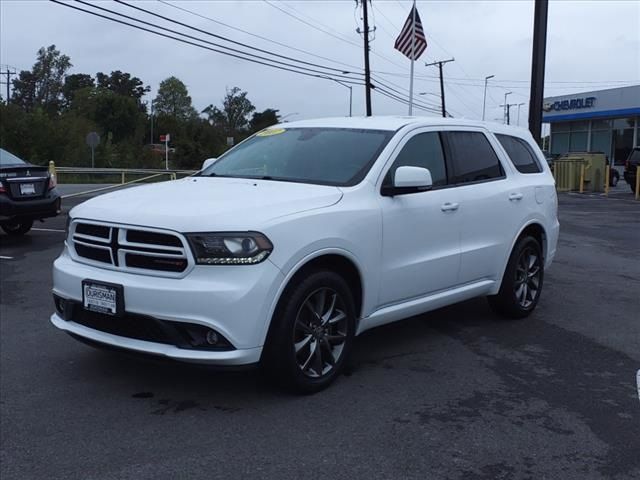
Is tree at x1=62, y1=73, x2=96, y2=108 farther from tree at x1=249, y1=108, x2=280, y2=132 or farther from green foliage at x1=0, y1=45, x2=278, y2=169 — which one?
tree at x1=249, y1=108, x2=280, y2=132

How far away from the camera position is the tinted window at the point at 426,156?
5.15 metres

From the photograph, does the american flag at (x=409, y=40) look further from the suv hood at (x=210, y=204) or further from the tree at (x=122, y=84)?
the tree at (x=122, y=84)

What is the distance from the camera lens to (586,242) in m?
12.1

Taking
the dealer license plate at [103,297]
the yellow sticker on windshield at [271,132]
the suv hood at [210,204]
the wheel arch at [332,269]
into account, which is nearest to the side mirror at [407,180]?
the suv hood at [210,204]

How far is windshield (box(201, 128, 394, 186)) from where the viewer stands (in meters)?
4.90

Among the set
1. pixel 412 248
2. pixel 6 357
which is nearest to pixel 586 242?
pixel 412 248

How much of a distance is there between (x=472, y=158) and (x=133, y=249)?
3.07 metres

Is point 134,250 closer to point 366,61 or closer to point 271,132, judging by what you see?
point 271,132

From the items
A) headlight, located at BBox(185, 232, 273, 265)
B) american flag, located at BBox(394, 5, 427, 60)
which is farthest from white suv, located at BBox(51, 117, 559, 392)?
american flag, located at BBox(394, 5, 427, 60)

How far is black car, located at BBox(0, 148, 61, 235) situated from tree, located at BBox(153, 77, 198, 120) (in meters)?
109

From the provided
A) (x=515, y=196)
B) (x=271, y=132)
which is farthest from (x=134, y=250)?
(x=515, y=196)

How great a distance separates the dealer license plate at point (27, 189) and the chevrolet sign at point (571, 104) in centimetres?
3792

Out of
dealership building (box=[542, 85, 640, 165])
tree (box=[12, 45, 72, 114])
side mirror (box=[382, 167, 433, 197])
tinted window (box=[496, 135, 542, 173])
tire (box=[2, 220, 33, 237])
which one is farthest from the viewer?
tree (box=[12, 45, 72, 114])

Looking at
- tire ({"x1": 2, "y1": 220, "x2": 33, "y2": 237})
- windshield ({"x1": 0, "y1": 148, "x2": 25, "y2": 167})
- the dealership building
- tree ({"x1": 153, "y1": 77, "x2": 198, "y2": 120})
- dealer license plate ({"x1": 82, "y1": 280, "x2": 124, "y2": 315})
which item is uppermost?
tree ({"x1": 153, "y1": 77, "x2": 198, "y2": 120})
